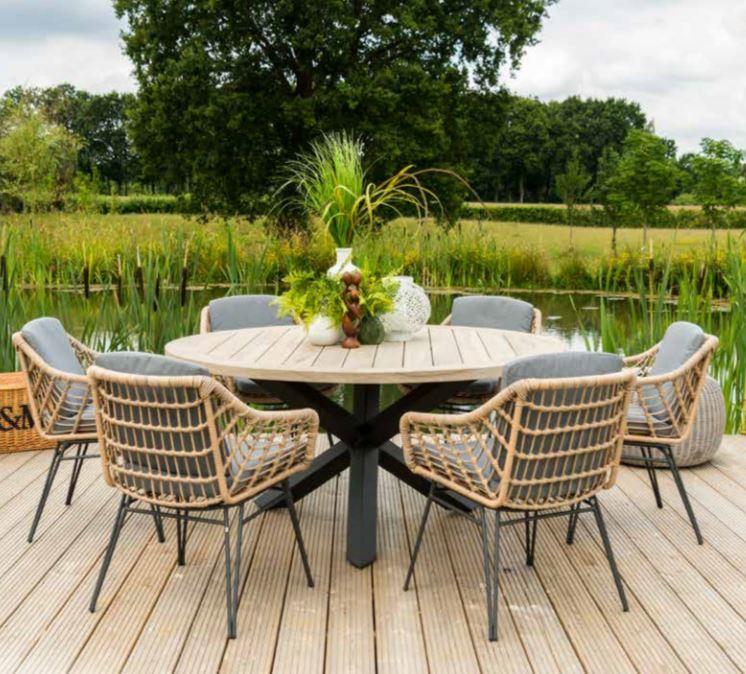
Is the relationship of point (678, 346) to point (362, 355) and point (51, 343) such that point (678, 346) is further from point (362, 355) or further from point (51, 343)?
point (51, 343)

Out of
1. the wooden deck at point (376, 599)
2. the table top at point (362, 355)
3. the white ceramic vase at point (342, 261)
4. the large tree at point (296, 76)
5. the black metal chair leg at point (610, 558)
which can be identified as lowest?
the wooden deck at point (376, 599)

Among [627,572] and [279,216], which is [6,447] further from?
[279,216]

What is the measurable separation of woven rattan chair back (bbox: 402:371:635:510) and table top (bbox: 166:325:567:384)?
21 centimetres

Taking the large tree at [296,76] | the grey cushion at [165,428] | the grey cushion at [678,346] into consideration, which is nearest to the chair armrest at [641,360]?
the grey cushion at [678,346]

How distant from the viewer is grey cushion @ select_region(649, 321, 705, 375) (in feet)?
9.05

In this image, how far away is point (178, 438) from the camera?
2.12m

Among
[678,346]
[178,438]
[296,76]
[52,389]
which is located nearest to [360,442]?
[178,438]

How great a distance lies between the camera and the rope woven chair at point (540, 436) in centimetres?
206

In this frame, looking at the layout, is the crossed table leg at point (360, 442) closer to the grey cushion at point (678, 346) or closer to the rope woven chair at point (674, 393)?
the rope woven chair at point (674, 393)

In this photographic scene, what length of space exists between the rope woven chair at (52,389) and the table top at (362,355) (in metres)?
0.37

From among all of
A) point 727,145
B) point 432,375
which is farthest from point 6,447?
point 727,145

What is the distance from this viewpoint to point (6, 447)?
3936 millimetres

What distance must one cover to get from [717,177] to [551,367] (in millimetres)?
18582

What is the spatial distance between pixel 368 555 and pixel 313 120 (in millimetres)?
13113
